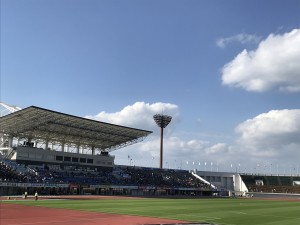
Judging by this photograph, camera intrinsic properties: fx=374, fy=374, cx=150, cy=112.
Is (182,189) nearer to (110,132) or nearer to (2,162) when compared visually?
(110,132)

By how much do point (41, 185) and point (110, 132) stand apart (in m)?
24.6

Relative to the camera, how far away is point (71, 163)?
336 feet

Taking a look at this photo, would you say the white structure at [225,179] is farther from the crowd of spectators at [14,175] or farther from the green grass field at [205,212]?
the green grass field at [205,212]

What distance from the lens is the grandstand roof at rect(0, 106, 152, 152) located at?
81.6m

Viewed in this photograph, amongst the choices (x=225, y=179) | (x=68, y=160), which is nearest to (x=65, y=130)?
(x=68, y=160)

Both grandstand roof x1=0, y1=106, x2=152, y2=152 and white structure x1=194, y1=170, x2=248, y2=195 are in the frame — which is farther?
white structure x1=194, y1=170, x2=248, y2=195

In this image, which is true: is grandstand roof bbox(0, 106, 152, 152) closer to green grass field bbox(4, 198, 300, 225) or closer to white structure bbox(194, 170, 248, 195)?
green grass field bbox(4, 198, 300, 225)

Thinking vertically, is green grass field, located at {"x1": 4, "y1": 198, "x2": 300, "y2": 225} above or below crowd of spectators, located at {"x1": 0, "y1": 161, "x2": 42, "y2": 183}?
below

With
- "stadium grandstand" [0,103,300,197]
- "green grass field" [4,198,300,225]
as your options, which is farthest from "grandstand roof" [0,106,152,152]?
"green grass field" [4,198,300,225]

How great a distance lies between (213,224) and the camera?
1248 inches

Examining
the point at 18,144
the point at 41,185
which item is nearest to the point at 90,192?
the point at 41,185

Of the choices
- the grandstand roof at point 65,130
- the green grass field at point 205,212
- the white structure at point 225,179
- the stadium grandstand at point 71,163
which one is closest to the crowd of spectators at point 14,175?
the stadium grandstand at point 71,163

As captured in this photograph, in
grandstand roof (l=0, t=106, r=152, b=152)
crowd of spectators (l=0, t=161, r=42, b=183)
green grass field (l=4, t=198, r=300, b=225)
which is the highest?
grandstand roof (l=0, t=106, r=152, b=152)

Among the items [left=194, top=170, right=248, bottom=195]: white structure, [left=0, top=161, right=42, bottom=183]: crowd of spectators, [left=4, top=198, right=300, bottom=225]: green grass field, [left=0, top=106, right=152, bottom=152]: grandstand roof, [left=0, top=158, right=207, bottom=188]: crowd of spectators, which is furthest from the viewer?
[left=194, top=170, right=248, bottom=195]: white structure
